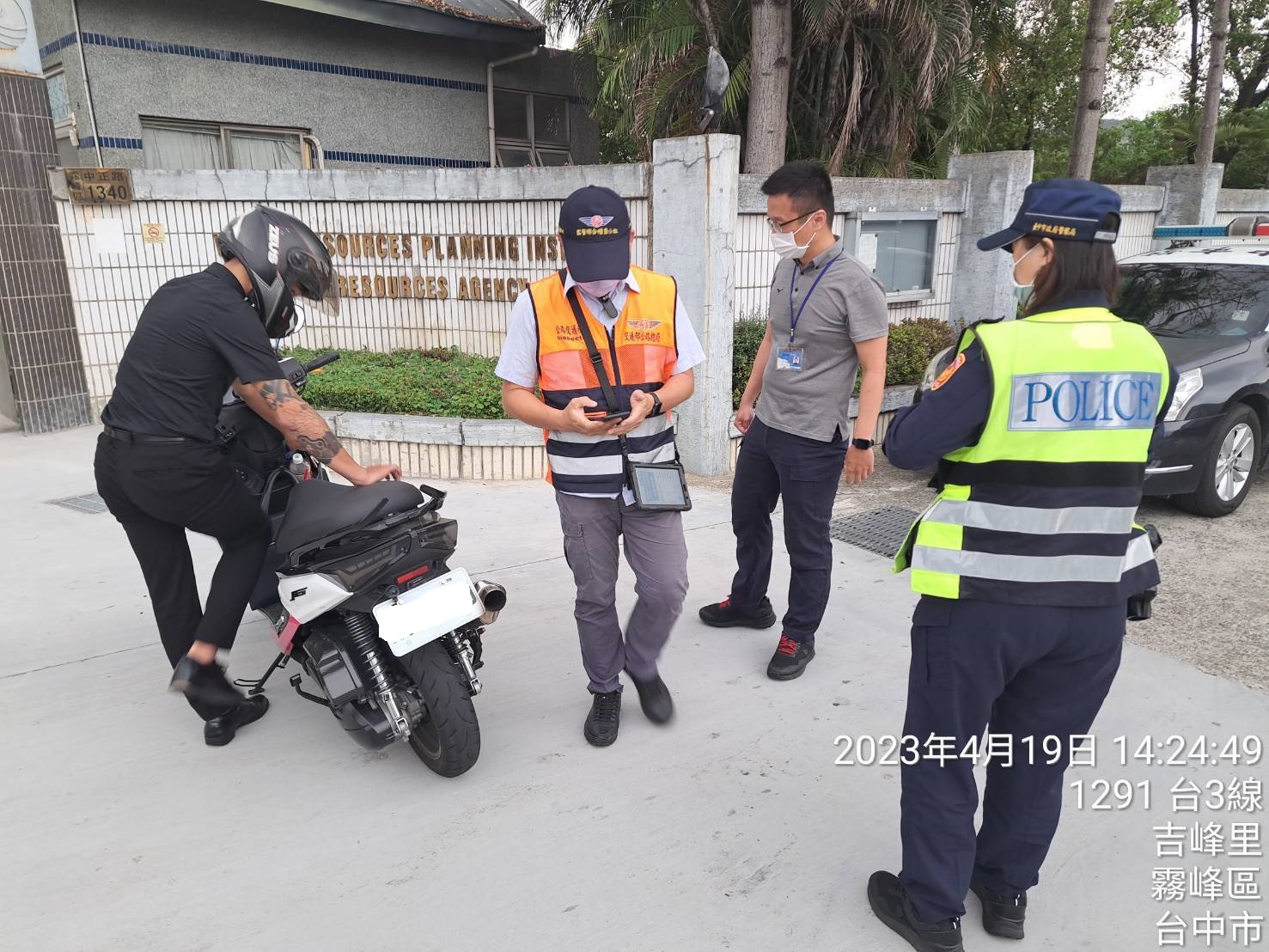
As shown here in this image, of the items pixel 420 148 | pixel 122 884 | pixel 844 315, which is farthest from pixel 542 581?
pixel 420 148

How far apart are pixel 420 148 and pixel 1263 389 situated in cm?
965

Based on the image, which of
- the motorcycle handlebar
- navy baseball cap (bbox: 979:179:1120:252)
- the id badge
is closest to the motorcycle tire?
the motorcycle handlebar

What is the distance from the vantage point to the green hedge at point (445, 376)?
6.50 m

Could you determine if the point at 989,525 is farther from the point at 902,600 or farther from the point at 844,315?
the point at 902,600

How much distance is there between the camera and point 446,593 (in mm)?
2898

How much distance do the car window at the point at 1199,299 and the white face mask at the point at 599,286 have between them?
4.23m

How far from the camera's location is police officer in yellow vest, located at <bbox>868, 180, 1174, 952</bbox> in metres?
1.93

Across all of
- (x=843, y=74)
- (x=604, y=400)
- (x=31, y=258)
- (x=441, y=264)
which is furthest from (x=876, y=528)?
(x=31, y=258)

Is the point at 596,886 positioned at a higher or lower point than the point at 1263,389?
lower

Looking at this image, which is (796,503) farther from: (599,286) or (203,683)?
(203,683)

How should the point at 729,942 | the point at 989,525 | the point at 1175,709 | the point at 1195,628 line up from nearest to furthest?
1. the point at 989,525
2. the point at 729,942
3. the point at 1175,709
4. the point at 1195,628

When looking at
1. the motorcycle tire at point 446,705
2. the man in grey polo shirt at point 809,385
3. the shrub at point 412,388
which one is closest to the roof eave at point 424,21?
the shrub at point 412,388

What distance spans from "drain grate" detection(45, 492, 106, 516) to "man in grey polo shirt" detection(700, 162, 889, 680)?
4.36 m

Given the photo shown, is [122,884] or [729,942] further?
[122,884]
